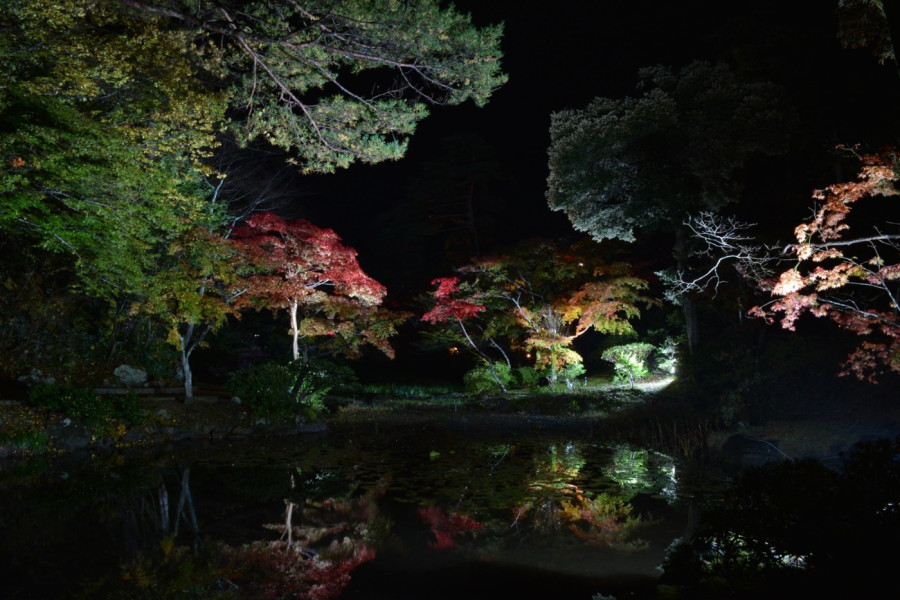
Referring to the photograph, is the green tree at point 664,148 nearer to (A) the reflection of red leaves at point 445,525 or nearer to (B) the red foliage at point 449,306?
(B) the red foliage at point 449,306

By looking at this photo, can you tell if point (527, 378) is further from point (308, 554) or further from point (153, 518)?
point (308, 554)

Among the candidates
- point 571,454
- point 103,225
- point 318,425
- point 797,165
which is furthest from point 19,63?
point 797,165

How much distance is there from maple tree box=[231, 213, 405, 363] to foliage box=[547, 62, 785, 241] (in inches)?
244

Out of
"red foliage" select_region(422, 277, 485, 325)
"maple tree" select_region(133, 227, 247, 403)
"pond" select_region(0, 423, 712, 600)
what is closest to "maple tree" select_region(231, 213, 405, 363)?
"maple tree" select_region(133, 227, 247, 403)

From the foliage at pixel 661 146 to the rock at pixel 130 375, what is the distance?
11532mm

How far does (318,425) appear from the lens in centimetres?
1280

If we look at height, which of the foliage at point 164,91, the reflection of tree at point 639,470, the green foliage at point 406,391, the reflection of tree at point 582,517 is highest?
the foliage at point 164,91

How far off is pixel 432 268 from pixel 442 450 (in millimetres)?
16699

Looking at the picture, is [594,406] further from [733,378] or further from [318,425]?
[318,425]

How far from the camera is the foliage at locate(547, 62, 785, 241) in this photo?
42.4 ft

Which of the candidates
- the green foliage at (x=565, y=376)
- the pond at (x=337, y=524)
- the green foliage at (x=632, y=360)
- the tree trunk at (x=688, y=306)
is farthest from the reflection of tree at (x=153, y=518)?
the green foliage at (x=632, y=360)

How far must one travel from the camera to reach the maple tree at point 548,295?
16.2 meters

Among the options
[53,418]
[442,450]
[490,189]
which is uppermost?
[490,189]

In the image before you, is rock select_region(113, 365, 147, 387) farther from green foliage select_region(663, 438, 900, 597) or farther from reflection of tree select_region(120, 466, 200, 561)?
green foliage select_region(663, 438, 900, 597)
